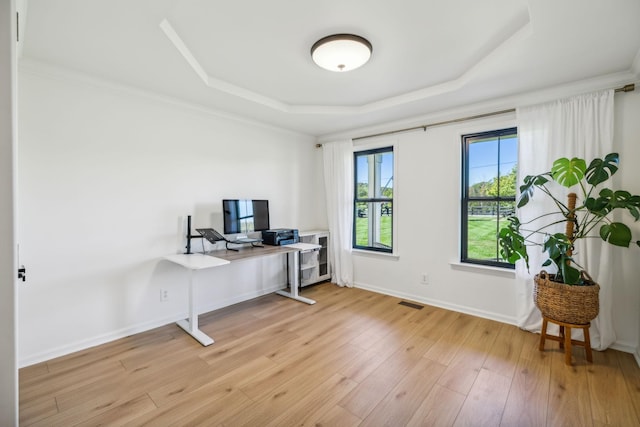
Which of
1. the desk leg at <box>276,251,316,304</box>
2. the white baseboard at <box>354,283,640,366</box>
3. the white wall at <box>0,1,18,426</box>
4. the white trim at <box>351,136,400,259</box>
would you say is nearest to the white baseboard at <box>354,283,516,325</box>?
the white baseboard at <box>354,283,640,366</box>

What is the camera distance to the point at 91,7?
171 centimetres

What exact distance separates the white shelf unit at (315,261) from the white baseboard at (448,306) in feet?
2.09

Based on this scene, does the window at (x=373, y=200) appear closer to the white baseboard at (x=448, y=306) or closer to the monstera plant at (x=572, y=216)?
the white baseboard at (x=448, y=306)

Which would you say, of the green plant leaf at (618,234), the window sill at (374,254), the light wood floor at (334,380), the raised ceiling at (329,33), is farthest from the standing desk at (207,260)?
the green plant leaf at (618,234)

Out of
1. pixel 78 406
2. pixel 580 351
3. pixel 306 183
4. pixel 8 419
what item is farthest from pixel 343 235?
pixel 8 419

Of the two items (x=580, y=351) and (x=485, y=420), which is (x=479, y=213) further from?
(x=485, y=420)

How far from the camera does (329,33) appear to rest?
2072mm

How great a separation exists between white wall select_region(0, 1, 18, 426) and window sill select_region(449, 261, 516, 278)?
12.2 feet

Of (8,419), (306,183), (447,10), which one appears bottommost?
(8,419)

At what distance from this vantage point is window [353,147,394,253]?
4.19 meters

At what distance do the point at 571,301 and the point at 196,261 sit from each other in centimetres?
331

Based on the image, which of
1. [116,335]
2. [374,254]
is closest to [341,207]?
[374,254]

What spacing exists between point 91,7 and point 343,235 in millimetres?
3616

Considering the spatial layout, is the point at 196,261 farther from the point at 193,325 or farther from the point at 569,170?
the point at 569,170
